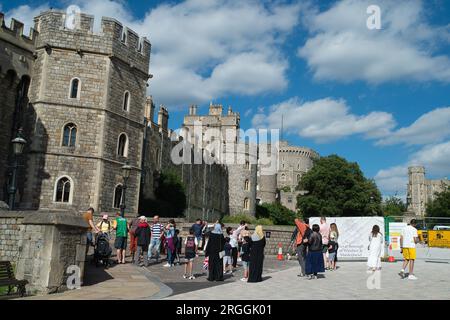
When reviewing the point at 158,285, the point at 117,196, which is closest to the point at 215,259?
the point at 158,285

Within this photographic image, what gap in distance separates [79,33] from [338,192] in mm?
37868

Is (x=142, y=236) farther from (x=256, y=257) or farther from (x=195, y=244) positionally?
(x=256, y=257)

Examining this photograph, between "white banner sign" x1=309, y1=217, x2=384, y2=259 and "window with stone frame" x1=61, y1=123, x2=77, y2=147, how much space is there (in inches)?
453

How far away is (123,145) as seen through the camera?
23.8 metres

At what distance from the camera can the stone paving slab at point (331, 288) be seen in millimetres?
9086

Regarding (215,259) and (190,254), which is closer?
(215,259)

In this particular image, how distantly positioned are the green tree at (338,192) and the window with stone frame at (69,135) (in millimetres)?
35274

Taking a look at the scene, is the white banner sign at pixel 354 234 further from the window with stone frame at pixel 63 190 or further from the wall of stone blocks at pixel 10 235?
the wall of stone blocks at pixel 10 235


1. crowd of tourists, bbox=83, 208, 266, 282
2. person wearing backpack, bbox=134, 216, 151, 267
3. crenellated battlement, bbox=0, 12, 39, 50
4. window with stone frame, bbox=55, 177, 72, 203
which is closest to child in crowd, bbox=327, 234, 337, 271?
crowd of tourists, bbox=83, 208, 266, 282

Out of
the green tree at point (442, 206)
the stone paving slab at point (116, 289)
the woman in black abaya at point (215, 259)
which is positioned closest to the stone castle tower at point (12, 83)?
the stone paving slab at point (116, 289)

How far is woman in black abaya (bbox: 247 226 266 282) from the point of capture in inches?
459
